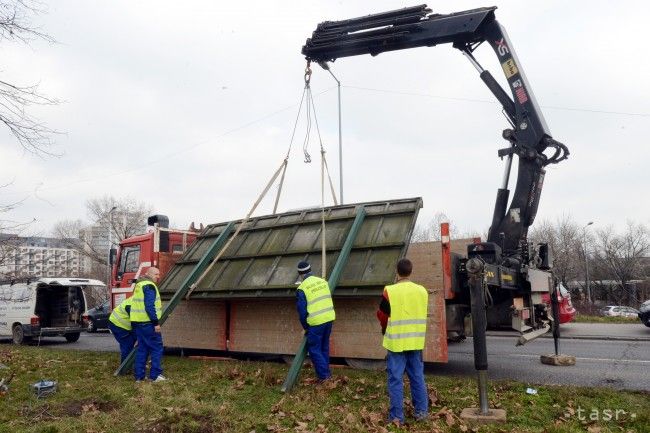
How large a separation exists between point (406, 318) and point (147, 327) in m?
4.25

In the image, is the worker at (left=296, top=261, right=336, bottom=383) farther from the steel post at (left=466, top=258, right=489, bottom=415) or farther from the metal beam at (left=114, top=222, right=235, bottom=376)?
the metal beam at (left=114, top=222, right=235, bottom=376)

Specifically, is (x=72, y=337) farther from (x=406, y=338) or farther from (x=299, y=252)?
(x=406, y=338)

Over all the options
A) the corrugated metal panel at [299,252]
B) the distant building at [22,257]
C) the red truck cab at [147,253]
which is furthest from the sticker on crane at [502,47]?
the distant building at [22,257]

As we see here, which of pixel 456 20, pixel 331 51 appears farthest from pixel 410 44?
pixel 331 51

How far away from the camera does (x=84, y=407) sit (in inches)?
235

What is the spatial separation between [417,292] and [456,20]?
5.88m

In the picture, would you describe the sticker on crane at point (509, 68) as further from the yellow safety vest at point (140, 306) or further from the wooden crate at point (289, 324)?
the yellow safety vest at point (140, 306)

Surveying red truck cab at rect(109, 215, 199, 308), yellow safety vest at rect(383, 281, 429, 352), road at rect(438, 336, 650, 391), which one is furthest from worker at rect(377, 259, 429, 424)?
red truck cab at rect(109, 215, 199, 308)

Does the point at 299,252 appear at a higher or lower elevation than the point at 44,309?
higher

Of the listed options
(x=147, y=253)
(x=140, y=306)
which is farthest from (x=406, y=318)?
(x=147, y=253)

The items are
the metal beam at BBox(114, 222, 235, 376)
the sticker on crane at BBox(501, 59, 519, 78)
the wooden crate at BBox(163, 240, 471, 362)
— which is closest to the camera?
the wooden crate at BBox(163, 240, 471, 362)

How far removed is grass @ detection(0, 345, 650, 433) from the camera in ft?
16.4

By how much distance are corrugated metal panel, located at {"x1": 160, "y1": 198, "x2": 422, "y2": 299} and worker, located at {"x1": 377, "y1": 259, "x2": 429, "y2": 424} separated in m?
1.99

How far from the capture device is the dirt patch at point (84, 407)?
5871mm
